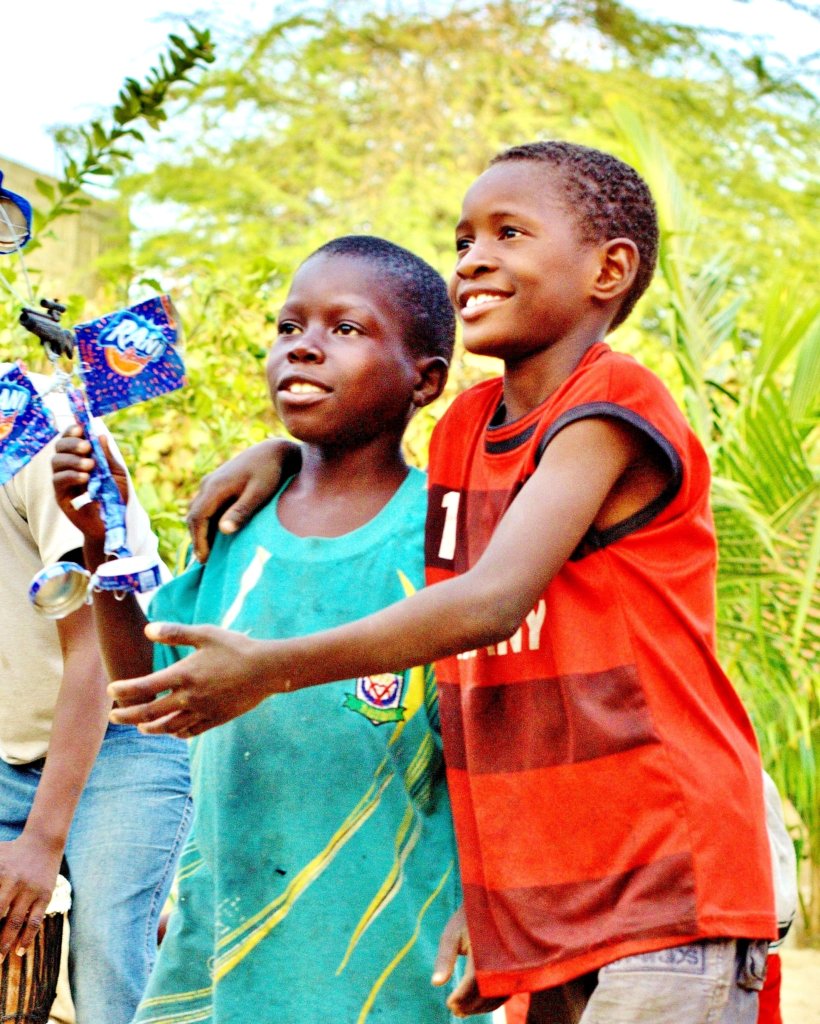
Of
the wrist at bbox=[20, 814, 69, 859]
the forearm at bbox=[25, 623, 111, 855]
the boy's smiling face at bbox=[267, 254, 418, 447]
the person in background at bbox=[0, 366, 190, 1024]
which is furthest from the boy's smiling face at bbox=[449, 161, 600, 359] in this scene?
the wrist at bbox=[20, 814, 69, 859]

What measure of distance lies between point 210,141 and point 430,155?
91.1 inches

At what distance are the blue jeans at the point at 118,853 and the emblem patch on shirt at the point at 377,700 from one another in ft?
2.59

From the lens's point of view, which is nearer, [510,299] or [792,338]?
[510,299]

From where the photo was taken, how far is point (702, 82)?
581 inches

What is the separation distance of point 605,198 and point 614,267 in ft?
0.32

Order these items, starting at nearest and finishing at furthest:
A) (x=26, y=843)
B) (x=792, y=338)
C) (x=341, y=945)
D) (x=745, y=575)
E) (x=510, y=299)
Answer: (x=510, y=299), (x=341, y=945), (x=26, y=843), (x=745, y=575), (x=792, y=338)

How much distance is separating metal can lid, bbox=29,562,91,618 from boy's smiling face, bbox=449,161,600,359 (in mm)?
609

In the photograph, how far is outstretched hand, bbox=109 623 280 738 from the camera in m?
1.58

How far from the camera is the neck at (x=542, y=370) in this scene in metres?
1.92

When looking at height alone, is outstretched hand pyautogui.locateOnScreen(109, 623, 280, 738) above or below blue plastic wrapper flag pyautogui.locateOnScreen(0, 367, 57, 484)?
below

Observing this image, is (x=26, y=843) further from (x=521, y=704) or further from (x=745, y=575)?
(x=745, y=575)

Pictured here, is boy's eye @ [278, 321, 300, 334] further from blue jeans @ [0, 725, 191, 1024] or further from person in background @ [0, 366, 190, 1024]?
blue jeans @ [0, 725, 191, 1024]

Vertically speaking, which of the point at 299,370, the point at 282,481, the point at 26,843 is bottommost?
Result: the point at 26,843

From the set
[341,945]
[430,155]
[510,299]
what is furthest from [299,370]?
[430,155]
